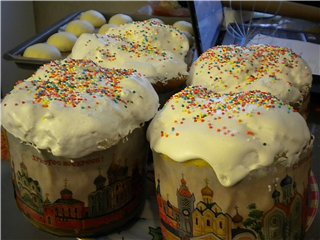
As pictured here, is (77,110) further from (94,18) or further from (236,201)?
(94,18)

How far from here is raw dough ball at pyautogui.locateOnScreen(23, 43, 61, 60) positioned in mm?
1521

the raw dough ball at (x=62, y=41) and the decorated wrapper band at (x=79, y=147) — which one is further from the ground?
the decorated wrapper band at (x=79, y=147)

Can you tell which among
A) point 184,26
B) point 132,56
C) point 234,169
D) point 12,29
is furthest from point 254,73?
point 12,29

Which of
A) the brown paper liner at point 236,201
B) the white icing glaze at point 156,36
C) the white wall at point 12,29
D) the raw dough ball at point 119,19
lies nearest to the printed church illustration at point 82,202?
the brown paper liner at point 236,201

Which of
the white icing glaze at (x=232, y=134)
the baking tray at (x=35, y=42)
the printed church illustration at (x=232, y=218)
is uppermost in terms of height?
the white icing glaze at (x=232, y=134)

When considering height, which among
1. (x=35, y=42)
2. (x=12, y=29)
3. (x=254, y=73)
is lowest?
(x=12, y=29)

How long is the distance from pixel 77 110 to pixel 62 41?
3.19 ft

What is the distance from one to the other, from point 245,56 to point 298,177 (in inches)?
16.1

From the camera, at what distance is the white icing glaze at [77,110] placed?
74 cm

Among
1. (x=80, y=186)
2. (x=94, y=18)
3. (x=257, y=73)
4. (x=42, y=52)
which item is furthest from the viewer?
(x=94, y=18)

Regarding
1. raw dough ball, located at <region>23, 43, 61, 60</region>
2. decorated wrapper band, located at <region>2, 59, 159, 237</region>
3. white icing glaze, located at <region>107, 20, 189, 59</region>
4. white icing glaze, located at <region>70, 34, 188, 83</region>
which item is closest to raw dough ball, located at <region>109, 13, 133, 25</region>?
raw dough ball, located at <region>23, 43, 61, 60</region>

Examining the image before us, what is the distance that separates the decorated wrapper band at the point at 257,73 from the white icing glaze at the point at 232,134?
185mm

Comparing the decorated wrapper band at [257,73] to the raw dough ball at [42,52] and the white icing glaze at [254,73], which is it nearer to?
the white icing glaze at [254,73]

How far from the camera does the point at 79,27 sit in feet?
5.85
